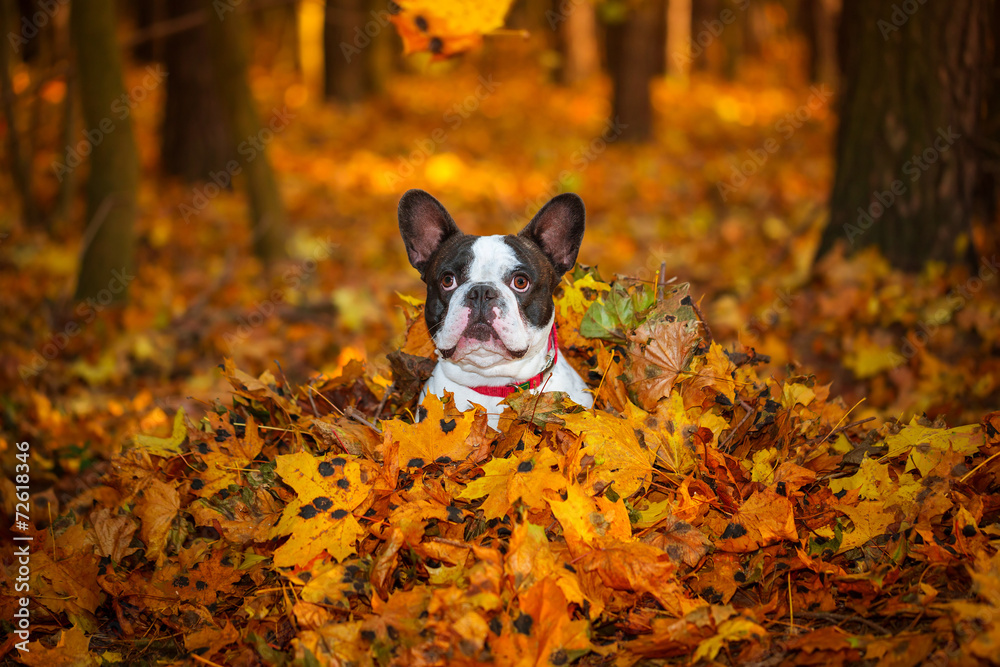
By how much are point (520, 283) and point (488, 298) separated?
0.89 feet

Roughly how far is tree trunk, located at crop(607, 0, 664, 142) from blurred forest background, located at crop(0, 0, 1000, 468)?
0.05 m

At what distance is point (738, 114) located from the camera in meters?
17.2

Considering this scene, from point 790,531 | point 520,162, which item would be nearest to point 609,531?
point 790,531

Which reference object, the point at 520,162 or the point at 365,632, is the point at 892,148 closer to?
the point at 365,632

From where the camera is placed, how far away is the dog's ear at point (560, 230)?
3.41 m

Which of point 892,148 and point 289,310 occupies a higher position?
point 892,148

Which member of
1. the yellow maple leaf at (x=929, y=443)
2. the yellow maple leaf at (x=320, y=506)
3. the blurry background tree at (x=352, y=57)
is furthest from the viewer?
the blurry background tree at (x=352, y=57)

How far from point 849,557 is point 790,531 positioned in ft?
1.11

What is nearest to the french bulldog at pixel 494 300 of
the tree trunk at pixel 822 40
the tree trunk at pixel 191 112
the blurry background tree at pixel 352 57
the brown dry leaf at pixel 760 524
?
the brown dry leaf at pixel 760 524

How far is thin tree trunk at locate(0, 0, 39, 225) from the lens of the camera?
7.54 m

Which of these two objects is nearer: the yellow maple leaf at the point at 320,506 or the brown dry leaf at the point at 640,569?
the brown dry leaf at the point at 640,569

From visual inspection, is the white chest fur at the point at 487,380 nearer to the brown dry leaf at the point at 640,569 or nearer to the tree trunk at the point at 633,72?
the brown dry leaf at the point at 640,569

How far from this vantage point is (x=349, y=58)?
16641 millimetres

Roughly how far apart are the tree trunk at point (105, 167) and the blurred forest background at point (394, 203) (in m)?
0.02
